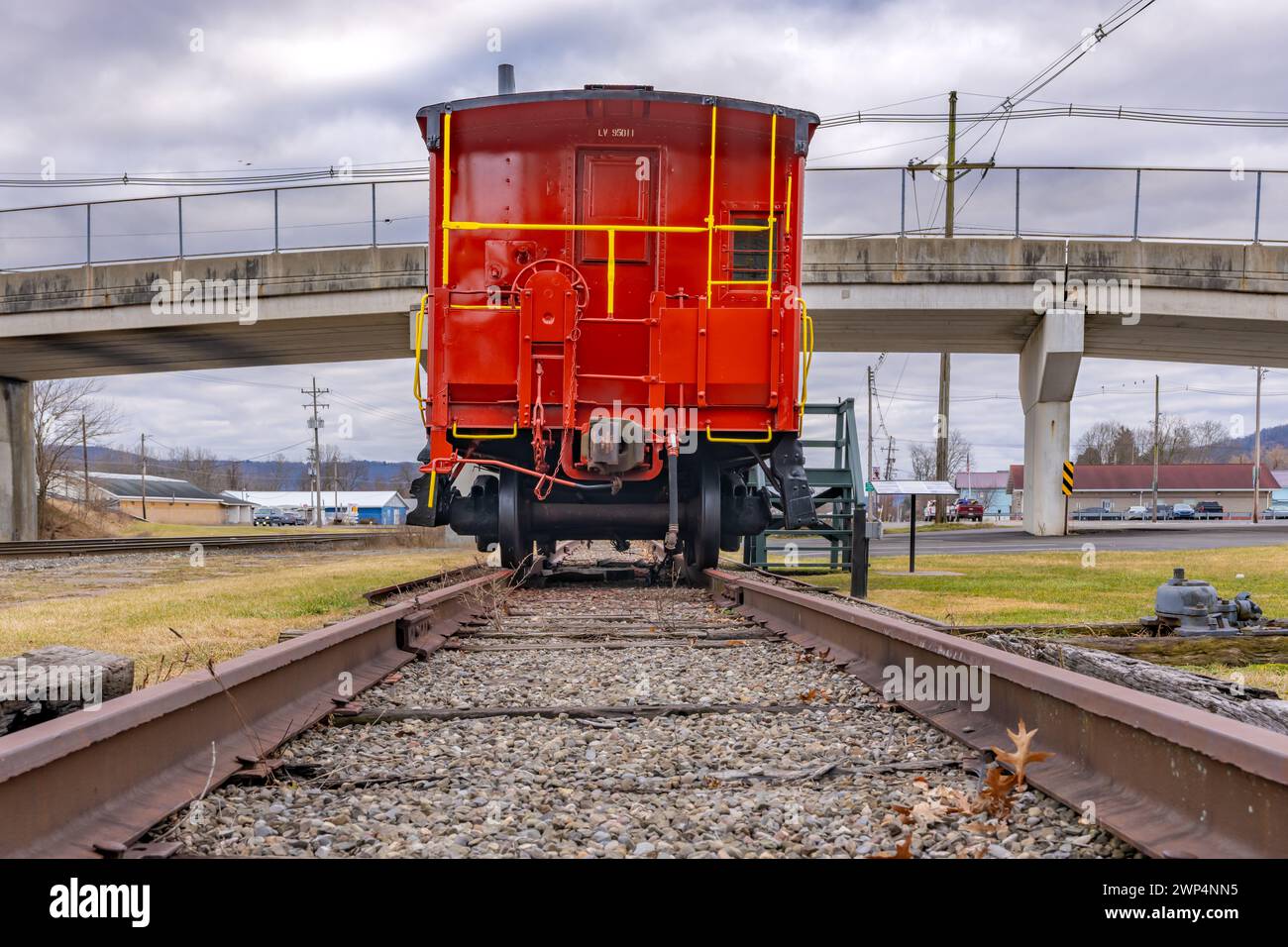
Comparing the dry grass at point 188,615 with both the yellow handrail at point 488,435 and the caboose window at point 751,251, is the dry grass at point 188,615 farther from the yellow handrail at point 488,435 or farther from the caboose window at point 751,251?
the caboose window at point 751,251

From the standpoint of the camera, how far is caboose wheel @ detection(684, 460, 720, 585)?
30.0 ft

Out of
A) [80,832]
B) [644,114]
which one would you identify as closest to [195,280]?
[644,114]

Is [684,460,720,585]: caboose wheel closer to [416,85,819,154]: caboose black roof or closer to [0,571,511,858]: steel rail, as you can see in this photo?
[416,85,819,154]: caboose black roof

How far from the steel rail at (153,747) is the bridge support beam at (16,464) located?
29983 mm

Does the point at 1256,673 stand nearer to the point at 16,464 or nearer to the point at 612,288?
the point at 612,288

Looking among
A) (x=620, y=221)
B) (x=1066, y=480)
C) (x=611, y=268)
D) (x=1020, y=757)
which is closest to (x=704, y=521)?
(x=611, y=268)

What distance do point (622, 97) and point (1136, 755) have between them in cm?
696

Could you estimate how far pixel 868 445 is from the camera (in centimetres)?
5869

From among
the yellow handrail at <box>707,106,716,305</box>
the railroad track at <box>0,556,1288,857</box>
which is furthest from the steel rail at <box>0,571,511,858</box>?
the yellow handrail at <box>707,106,716,305</box>

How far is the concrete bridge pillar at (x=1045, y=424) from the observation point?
2503 cm

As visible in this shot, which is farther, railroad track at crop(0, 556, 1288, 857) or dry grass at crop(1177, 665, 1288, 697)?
dry grass at crop(1177, 665, 1288, 697)

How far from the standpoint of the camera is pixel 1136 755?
8.30 ft

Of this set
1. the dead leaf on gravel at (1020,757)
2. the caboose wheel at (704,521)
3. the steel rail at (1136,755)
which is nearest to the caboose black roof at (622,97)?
the caboose wheel at (704,521)

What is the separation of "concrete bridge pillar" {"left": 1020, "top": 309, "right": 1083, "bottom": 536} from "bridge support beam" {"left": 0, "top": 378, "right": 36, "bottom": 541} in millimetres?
28443
